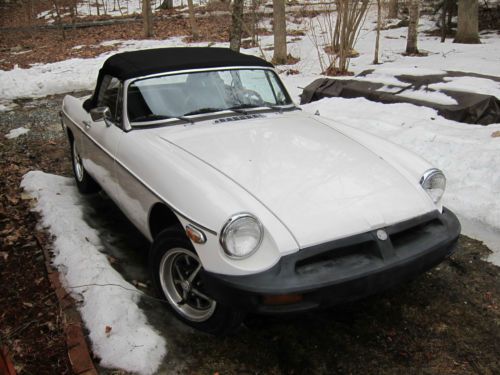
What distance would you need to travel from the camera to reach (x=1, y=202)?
458 cm

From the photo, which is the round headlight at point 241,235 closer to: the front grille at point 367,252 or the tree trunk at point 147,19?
the front grille at point 367,252

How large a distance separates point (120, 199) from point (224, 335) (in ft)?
4.94

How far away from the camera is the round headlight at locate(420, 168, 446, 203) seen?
304 centimetres

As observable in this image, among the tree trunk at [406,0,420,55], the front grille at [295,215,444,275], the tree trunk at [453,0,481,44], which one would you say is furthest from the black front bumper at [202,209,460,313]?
the tree trunk at [453,0,481,44]

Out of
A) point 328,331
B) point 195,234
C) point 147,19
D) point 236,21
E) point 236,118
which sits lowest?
point 328,331

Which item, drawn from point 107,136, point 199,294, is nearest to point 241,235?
point 199,294

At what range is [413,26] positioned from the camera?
11672 millimetres

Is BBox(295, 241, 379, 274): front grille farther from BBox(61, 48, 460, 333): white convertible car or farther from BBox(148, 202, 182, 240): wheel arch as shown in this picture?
BBox(148, 202, 182, 240): wheel arch

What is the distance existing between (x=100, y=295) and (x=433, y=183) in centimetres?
236

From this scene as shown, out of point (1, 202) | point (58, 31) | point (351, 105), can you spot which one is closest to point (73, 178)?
point (1, 202)

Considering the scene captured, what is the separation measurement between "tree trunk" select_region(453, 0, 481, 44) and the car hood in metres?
11.0

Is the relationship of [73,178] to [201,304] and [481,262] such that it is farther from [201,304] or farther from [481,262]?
[481,262]

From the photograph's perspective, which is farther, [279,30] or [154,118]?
[279,30]

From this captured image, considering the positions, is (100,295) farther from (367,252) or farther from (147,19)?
(147,19)
